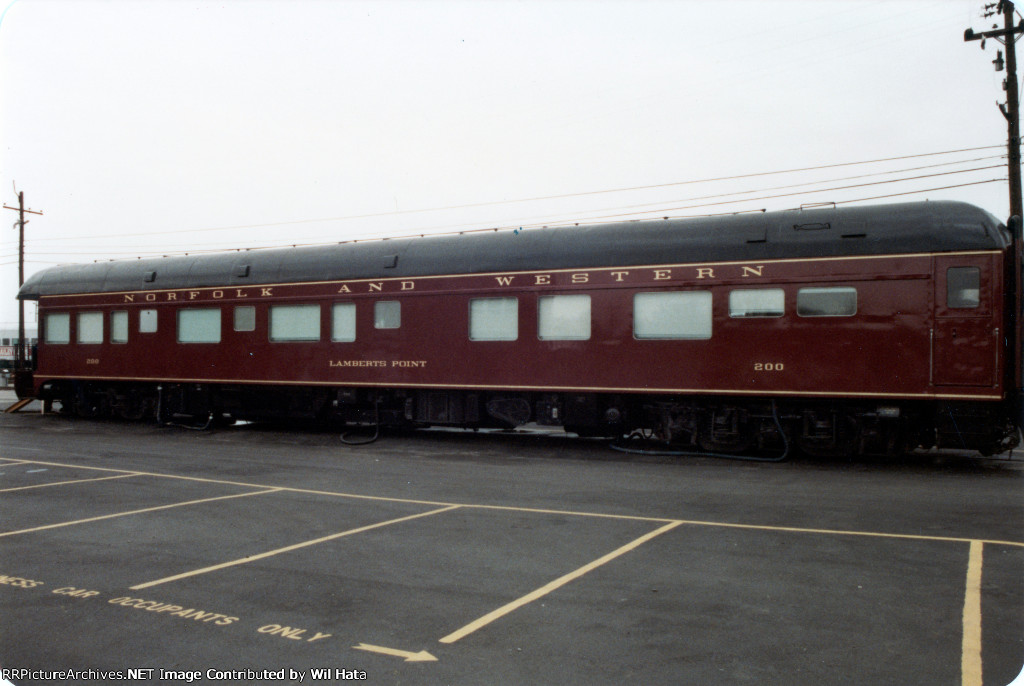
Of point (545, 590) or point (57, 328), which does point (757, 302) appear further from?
point (57, 328)

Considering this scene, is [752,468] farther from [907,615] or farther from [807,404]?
[907,615]

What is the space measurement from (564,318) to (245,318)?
786cm

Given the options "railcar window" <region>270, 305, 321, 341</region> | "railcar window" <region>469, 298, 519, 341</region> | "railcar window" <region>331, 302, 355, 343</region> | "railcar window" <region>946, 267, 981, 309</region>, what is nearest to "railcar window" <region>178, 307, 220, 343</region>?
"railcar window" <region>270, 305, 321, 341</region>

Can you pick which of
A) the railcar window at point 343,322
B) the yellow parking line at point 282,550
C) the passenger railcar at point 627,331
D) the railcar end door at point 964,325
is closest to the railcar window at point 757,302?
the passenger railcar at point 627,331

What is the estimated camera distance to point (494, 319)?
15.5 m

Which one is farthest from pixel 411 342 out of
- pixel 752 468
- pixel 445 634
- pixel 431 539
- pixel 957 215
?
pixel 445 634

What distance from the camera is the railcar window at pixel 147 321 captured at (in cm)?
1953

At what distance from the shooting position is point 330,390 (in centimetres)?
1758

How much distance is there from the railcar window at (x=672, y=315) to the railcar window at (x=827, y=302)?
1.52 metres

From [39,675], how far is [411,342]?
469 inches

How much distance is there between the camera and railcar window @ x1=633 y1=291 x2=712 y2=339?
13.7 m

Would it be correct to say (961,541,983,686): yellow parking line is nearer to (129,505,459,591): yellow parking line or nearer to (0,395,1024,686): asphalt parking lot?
(0,395,1024,686): asphalt parking lot

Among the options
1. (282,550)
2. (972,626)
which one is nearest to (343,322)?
(282,550)

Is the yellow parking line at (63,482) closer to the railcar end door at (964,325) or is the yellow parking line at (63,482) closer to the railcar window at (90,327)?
the railcar window at (90,327)
